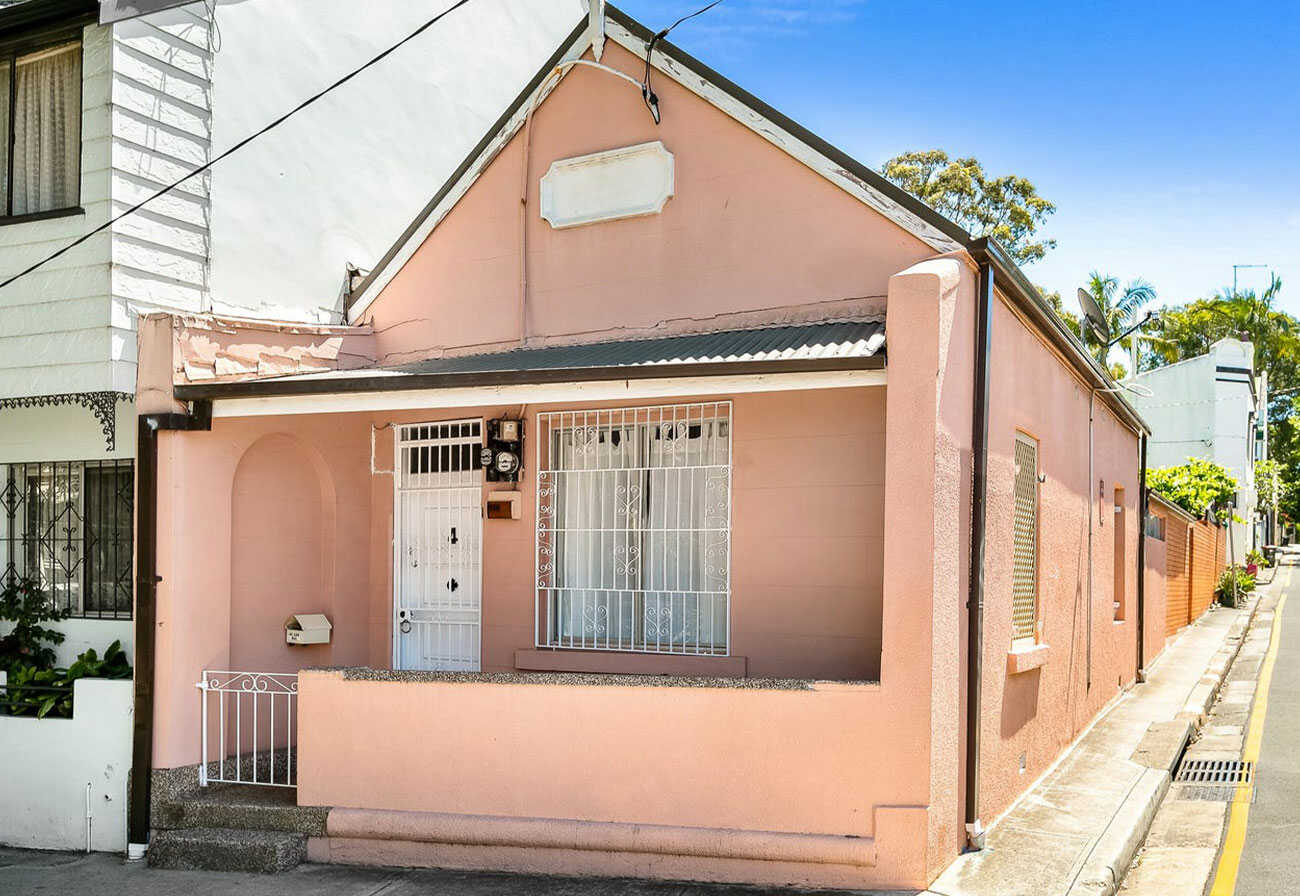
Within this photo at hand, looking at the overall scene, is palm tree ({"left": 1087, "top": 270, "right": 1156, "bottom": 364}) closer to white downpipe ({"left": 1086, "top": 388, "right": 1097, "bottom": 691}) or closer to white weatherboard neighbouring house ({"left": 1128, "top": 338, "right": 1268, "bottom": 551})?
white weatherboard neighbouring house ({"left": 1128, "top": 338, "right": 1268, "bottom": 551})

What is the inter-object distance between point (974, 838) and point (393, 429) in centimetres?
527

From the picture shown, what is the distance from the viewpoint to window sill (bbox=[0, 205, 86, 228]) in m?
8.51

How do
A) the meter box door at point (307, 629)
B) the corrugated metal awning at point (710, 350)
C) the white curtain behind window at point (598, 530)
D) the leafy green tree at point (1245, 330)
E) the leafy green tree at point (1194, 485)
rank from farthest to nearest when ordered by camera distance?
the leafy green tree at point (1245, 330) < the leafy green tree at point (1194, 485) < the meter box door at point (307, 629) < the white curtain behind window at point (598, 530) < the corrugated metal awning at point (710, 350)

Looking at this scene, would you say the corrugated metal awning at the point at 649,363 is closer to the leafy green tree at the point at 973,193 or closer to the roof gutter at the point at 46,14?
the roof gutter at the point at 46,14

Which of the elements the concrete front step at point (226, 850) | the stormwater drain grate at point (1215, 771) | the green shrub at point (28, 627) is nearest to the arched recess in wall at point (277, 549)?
the concrete front step at point (226, 850)

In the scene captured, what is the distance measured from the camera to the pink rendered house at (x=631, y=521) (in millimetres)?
6445

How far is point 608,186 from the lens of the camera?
8.80 metres

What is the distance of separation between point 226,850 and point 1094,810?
18.8 feet

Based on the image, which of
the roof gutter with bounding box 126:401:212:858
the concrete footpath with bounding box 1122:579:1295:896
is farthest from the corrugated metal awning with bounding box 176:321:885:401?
the concrete footpath with bounding box 1122:579:1295:896

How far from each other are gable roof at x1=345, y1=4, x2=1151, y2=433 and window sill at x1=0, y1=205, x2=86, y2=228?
228cm

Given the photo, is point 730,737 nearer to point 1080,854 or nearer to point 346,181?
point 1080,854

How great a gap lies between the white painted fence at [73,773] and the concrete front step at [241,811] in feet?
1.88

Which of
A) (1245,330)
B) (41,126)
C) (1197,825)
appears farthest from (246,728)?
(1245,330)

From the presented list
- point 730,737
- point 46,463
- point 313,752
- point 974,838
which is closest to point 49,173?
point 46,463
